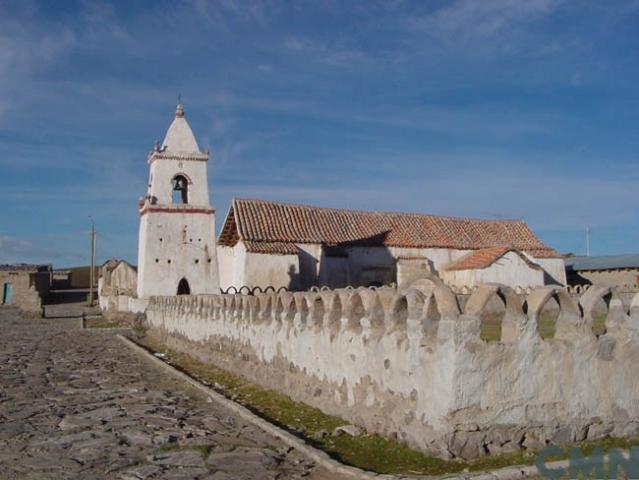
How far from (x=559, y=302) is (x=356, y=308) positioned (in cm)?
235

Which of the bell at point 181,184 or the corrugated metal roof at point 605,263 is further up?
the bell at point 181,184

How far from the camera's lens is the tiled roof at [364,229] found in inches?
1079

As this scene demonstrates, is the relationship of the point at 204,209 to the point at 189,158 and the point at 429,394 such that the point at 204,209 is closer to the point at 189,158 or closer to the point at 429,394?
the point at 189,158

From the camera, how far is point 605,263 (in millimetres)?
36594

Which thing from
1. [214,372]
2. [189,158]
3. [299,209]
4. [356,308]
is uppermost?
[189,158]

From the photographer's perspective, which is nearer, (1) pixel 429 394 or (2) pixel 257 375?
(1) pixel 429 394

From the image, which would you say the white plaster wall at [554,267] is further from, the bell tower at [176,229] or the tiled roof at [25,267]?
the tiled roof at [25,267]

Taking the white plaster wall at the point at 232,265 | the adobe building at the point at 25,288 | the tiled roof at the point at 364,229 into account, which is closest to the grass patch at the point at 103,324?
the white plaster wall at the point at 232,265

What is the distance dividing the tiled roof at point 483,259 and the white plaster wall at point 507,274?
15 cm

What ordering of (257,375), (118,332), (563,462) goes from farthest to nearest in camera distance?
(118,332) → (257,375) → (563,462)

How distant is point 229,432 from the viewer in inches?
292

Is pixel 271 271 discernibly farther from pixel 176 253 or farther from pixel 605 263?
pixel 605 263

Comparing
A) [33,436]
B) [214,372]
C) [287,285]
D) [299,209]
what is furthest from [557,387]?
[299,209]

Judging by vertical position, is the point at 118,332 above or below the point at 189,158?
below
